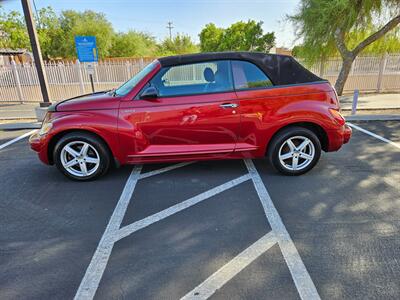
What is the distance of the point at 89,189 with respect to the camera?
12.3 feet

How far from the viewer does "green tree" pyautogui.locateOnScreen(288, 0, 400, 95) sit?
9.63m

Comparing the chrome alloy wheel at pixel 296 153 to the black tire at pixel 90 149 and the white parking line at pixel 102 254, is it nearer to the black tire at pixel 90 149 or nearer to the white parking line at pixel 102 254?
the white parking line at pixel 102 254

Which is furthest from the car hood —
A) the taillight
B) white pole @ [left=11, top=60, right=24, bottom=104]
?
white pole @ [left=11, top=60, right=24, bottom=104]

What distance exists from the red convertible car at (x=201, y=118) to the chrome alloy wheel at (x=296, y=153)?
1 centimetres

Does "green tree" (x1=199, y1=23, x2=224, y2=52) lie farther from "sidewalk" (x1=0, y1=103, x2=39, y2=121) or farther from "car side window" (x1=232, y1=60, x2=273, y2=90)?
"car side window" (x1=232, y1=60, x2=273, y2=90)

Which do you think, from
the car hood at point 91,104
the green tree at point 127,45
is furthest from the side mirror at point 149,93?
the green tree at point 127,45

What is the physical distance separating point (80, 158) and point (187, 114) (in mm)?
1637

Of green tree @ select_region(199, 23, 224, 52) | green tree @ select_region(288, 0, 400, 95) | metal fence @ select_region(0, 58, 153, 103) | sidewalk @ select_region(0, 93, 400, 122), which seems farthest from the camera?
green tree @ select_region(199, 23, 224, 52)

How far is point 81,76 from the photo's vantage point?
12555 mm

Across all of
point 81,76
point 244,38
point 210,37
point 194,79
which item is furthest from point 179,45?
point 194,79

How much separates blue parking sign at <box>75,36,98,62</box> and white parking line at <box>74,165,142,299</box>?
24.4 feet

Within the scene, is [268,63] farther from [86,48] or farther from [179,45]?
[179,45]

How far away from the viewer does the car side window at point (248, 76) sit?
379 centimetres

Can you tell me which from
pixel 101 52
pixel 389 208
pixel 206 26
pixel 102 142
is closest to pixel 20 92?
pixel 102 142
